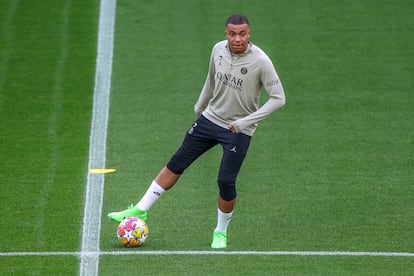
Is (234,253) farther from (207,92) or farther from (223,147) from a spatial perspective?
(207,92)

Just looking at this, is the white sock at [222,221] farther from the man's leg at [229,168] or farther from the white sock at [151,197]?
the white sock at [151,197]

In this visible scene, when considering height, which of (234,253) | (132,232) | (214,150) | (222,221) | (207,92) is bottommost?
(234,253)

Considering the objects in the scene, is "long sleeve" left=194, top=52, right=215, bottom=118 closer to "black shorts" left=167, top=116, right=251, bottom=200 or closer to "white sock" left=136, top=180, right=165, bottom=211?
"black shorts" left=167, top=116, right=251, bottom=200

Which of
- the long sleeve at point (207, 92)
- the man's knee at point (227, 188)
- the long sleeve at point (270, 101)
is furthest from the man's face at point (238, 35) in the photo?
the man's knee at point (227, 188)

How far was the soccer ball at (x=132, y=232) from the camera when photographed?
962 cm

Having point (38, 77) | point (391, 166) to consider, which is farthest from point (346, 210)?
point (38, 77)

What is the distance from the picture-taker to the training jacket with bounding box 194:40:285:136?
9383 mm

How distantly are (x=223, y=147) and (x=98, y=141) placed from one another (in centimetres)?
351

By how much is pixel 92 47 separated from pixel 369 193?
5880mm

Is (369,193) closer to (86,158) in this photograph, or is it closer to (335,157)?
(335,157)

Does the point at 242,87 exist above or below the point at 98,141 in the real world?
above

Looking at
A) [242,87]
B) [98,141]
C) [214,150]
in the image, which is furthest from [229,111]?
[98,141]

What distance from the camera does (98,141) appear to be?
42.4 ft

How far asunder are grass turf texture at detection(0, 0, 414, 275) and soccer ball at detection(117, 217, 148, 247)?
0.13 meters
